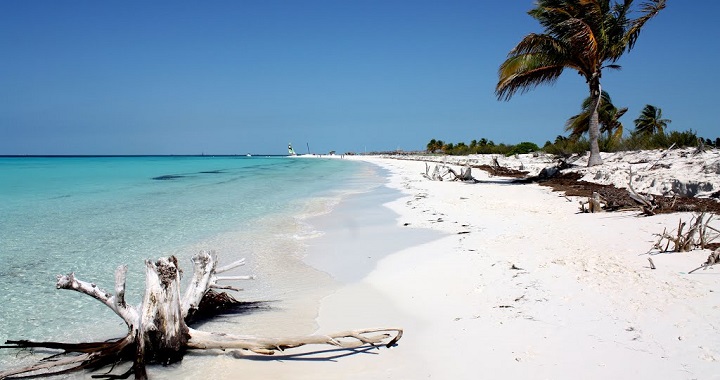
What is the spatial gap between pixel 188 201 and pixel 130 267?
9.25 meters

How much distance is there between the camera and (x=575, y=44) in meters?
14.5

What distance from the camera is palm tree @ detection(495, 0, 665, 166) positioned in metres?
14.3

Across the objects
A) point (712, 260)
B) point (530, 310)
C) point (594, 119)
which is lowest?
point (530, 310)

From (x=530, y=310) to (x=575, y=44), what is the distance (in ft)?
44.1

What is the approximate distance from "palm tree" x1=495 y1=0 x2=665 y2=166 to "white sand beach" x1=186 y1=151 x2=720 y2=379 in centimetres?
970

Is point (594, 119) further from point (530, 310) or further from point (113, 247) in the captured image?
point (113, 247)

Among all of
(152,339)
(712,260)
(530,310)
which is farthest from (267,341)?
(712,260)

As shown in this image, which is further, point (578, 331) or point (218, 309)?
point (218, 309)

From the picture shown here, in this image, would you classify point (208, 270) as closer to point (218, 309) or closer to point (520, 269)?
point (218, 309)

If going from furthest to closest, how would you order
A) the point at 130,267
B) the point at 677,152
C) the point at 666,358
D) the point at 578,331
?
the point at 677,152 < the point at 130,267 < the point at 578,331 < the point at 666,358

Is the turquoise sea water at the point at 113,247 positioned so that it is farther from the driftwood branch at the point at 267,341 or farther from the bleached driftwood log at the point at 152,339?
the driftwood branch at the point at 267,341

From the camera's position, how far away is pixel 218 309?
13.8 feet


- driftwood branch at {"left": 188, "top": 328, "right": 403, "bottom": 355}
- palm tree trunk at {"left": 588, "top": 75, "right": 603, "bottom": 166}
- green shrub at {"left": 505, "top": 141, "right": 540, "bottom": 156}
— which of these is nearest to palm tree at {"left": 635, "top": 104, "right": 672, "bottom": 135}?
green shrub at {"left": 505, "top": 141, "right": 540, "bottom": 156}

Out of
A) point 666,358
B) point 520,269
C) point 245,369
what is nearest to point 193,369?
point 245,369
